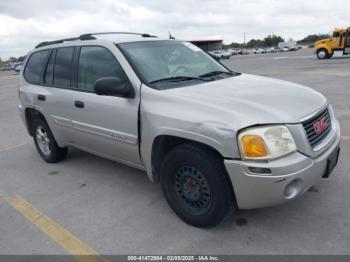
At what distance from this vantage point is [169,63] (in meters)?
3.80

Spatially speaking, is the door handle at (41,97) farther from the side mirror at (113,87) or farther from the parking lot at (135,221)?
the side mirror at (113,87)

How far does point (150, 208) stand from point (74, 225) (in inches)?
31.4

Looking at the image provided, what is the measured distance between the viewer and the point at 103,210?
367 cm

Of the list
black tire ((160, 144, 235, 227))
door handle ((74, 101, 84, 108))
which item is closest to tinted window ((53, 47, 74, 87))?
door handle ((74, 101, 84, 108))

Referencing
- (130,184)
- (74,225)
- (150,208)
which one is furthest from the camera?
(130,184)

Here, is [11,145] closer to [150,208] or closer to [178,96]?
[150,208]

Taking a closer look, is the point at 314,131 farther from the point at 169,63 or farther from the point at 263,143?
the point at 169,63

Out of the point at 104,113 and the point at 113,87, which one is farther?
the point at 104,113

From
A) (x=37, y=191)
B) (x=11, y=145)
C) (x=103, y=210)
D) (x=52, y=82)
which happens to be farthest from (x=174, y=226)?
(x=11, y=145)

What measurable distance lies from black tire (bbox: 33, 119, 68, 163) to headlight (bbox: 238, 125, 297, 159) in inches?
133

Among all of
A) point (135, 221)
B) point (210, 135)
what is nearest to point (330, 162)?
point (210, 135)

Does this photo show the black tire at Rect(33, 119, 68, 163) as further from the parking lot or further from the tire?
the tire

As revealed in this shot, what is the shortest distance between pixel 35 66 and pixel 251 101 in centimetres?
377

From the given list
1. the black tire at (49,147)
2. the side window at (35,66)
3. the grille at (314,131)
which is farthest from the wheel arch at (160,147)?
the side window at (35,66)
